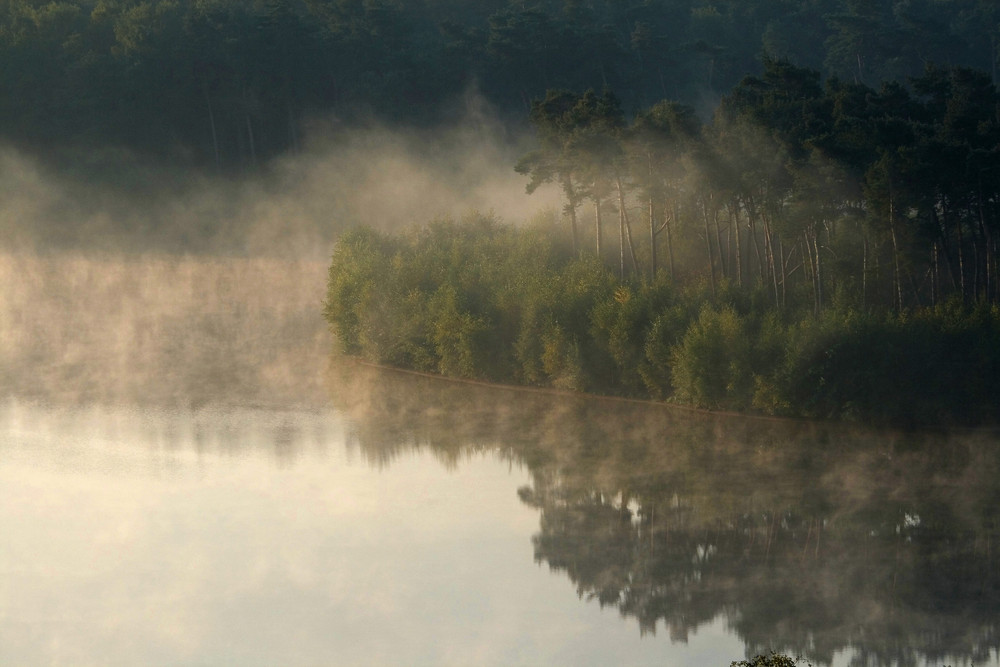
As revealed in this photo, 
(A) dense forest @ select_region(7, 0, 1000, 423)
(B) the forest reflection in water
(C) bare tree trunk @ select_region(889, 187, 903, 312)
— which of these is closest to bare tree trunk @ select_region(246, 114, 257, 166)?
(A) dense forest @ select_region(7, 0, 1000, 423)

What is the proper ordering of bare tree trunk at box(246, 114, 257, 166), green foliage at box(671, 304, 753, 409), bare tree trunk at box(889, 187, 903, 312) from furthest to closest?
1. bare tree trunk at box(246, 114, 257, 166)
2. bare tree trunk at box(889, 187, 903, 312)
3. green foliage at box(671, 304, 753, 409)

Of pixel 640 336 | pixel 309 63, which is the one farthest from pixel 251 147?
pixel 640 336

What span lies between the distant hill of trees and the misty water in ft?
168

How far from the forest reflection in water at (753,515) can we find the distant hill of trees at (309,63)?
60303 mm

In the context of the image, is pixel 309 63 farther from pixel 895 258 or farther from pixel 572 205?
pixel 895 258

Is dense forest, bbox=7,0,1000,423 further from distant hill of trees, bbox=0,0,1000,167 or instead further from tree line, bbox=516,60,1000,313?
distant hill of trees, bbox=0,0,1000,167

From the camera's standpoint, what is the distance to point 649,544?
3019cm

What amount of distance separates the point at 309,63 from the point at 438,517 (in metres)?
77.6

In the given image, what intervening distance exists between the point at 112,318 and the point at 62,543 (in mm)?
38428

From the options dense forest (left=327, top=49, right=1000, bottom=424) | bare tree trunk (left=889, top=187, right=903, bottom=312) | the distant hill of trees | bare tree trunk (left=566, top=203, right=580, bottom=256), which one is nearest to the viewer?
dense forest (left=327, top=49, right=1000, bottom=424)

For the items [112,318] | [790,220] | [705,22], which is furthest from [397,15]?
[790,220]

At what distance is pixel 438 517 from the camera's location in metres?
33.0

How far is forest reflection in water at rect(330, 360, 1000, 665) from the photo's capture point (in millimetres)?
25219

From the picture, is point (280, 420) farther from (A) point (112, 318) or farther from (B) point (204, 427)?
(A) point (112, 318)
